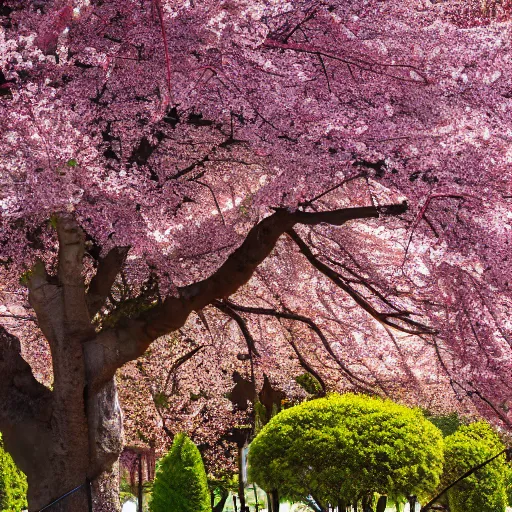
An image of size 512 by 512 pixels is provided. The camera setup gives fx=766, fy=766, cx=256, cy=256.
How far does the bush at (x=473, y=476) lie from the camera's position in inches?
489

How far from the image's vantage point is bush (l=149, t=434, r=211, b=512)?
1112cm

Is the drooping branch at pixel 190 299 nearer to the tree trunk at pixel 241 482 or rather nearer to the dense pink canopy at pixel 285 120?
the dense pink canopy at pixel 285 120

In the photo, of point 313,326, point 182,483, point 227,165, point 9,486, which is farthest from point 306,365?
point 9,486

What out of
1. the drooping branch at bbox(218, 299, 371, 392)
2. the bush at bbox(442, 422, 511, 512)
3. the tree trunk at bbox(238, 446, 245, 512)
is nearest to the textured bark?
the drooping branch at bbox(218, 299, 371, 392)

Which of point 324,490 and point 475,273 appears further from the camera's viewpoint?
point 324,490

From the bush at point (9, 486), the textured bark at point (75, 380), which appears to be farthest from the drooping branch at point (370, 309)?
the bush at point (9, 486)

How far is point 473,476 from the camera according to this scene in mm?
12609

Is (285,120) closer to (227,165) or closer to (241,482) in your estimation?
(227,165)

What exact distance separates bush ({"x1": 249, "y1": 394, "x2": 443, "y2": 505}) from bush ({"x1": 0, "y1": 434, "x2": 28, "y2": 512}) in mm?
6755

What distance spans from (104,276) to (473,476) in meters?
7.60

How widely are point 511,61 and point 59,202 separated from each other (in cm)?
348

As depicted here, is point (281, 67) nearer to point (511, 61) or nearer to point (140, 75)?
point (140, 75)

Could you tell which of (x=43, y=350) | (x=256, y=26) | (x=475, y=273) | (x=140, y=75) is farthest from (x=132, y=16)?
(x=43, y=350)

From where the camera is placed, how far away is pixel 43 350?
11.2 meters
